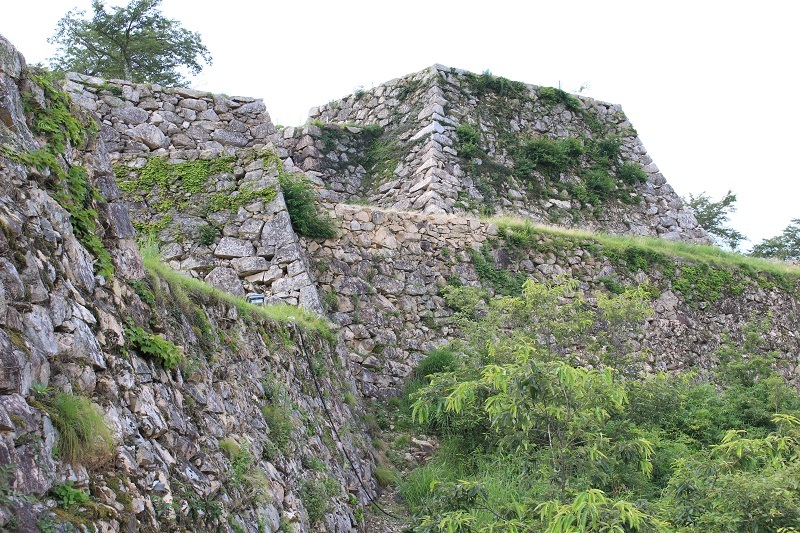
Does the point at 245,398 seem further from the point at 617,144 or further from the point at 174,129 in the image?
the point at 617,144

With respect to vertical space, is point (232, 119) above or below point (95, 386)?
above

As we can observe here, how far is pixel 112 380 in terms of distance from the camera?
378 centimetres

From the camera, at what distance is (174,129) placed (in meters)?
10.1

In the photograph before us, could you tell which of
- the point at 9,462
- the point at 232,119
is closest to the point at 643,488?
the point at 9,462

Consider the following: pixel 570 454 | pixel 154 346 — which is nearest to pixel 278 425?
pixel 154 346

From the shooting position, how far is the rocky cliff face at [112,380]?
3078mm

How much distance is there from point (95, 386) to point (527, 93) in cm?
1534

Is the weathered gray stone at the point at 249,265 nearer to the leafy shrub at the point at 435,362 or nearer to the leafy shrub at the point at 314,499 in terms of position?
the leafy shrub at the point at 435,362

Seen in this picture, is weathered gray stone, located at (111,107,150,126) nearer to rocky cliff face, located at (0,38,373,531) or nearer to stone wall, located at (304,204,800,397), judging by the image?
stone wall, located at (304,204,800,397)

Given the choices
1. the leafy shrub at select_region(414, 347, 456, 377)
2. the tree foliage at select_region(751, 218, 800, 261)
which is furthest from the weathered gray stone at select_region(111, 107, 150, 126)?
the tree foliage at select_region(751, 218, 800, 261)

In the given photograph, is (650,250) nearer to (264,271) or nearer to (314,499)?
(264,271)

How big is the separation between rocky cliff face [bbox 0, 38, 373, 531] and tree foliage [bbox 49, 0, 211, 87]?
1112 cm

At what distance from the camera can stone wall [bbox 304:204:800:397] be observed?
10414 mm

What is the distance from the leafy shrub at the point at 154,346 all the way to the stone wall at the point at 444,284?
17.5 ft
